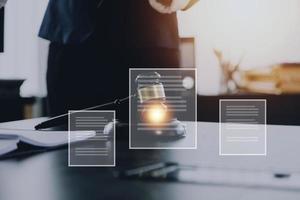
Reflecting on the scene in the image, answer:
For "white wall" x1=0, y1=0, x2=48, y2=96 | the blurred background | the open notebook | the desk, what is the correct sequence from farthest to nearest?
"white wall" x1=0, y1=0, x2=48, y2=96
the blurred background
the open notebook
the desk

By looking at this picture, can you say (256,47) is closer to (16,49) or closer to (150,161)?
(150,161)

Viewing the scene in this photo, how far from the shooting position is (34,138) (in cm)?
89

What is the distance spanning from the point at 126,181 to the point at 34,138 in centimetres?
33

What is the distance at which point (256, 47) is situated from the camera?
0.93m

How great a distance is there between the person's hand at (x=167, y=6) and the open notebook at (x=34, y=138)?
30 centimetres

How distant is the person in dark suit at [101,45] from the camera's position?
969 millimetres

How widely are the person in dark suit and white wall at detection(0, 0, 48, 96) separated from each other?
0.02 metres

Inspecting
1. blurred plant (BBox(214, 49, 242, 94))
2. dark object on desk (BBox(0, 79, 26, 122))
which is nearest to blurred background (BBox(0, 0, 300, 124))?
blurred plant (BBox(214, 49, 242, 94))

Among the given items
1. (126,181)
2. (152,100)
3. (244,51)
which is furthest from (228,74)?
(126,181)

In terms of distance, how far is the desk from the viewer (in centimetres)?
57

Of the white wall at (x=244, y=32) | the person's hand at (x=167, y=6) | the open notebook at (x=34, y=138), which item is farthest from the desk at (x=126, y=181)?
the person's hand at (x=167, y=6)

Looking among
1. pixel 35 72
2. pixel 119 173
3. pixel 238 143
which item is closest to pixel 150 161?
pixel 119 173

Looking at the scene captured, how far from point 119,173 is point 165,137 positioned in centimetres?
24

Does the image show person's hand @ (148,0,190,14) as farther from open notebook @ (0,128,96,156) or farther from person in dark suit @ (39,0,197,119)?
open notebook @ (0,128,96,156)
